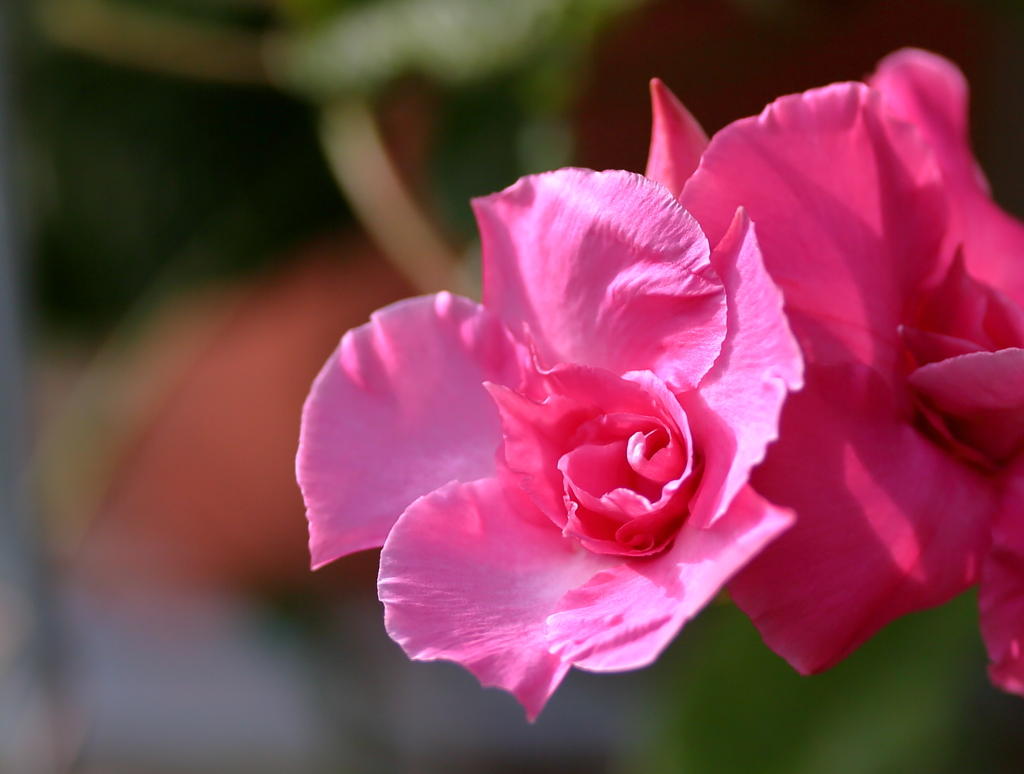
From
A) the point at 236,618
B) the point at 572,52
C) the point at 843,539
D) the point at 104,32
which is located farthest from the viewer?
the point at 236,618

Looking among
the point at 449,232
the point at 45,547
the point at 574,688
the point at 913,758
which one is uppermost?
the point at 449,232

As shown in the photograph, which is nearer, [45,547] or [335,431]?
[335,431]

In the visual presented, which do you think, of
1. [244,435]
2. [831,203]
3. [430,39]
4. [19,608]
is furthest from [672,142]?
[19,608]

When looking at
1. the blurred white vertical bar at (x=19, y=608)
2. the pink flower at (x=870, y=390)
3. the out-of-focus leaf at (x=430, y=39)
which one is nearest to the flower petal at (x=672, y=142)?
the pink flower at (x=870, y=390)

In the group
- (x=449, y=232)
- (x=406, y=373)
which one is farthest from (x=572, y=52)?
(x=406, y=373)

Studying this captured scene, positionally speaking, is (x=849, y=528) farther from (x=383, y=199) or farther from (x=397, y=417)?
(x=383, y=199)

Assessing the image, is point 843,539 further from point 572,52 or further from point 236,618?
point 236,618

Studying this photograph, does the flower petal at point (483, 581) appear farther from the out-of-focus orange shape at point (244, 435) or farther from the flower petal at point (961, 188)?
the out-of-focus orange shape at point (244, 435)

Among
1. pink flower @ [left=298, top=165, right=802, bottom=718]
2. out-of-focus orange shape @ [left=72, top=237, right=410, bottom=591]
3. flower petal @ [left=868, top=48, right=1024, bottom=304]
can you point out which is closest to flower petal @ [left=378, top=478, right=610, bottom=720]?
pink flower @ [left=298, top=165, right=802, bottom=718]
